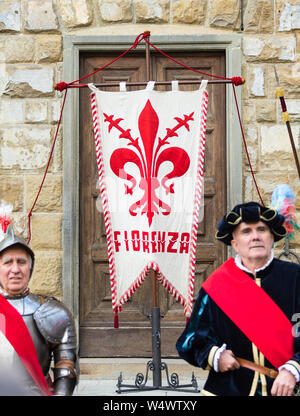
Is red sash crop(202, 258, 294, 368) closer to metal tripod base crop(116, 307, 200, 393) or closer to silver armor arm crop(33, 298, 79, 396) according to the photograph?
silver armor arm crop(33, 298, 79, 396)

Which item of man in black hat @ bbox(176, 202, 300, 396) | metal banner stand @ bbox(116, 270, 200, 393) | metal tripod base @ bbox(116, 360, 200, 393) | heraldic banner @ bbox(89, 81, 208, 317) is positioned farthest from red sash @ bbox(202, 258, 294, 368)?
metal tripod base @ bbox(116, 360, 200, 393)

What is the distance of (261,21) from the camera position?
499cm

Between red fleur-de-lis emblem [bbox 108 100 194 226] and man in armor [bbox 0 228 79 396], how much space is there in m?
1.29

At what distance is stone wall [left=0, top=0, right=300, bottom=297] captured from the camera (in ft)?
16.2

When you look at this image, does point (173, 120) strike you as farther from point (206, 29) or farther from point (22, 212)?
point (22, 212)

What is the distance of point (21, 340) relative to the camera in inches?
109

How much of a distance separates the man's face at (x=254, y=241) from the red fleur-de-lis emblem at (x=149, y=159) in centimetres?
136

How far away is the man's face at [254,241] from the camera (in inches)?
105

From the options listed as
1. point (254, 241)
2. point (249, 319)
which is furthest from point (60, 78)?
point (249, 319)

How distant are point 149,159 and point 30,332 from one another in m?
1.66

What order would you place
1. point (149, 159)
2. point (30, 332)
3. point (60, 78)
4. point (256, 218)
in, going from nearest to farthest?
1. point (256, 218)
2. point (30, 332)
3. point (149, 159)
4. point (60, 78)

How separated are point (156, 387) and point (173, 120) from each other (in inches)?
75.9

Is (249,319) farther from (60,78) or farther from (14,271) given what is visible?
(60,78)

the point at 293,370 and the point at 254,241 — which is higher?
the point at 254,241
